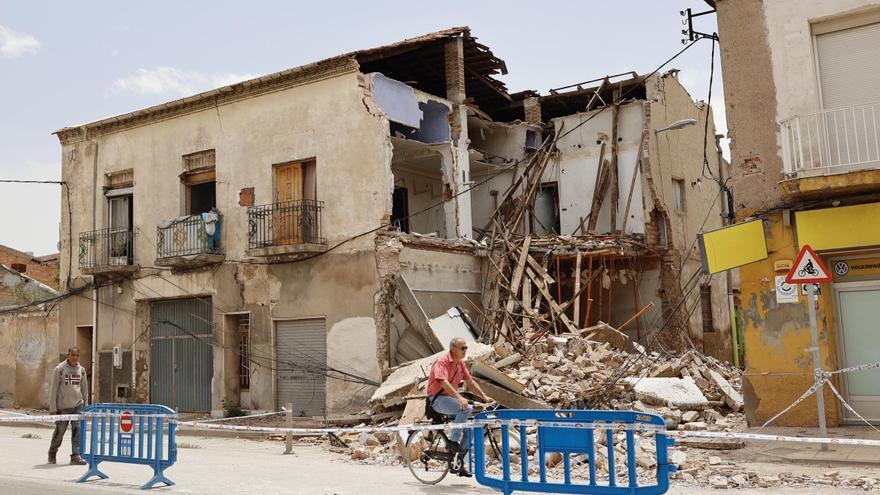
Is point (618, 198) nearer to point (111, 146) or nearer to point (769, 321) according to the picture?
point (769, 321)

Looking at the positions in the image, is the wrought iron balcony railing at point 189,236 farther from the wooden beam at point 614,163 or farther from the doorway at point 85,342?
the wooden beam at point 614,163

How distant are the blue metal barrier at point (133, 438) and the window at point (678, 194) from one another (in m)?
17.2

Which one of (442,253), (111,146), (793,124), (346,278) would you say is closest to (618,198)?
(442,253)

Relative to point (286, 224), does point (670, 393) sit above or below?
below

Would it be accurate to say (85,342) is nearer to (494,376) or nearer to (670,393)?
(494,376)

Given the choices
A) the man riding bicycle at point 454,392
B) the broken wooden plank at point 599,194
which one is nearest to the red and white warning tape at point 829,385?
the man riding bicycle at point 454,392

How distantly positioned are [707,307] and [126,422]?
61.9 ft

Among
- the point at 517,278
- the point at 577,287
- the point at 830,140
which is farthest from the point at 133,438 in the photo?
the point at 577,287

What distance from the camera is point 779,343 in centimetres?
1248

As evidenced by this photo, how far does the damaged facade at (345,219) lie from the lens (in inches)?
712

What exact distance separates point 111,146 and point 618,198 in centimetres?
1409

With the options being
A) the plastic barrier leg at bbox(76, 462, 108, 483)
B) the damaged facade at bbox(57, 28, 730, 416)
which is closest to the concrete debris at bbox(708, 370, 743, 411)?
the damaged facade at bbox(57, 28, 730, 416)

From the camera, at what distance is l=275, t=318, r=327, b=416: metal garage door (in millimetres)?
18203

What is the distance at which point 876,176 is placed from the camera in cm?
1146
